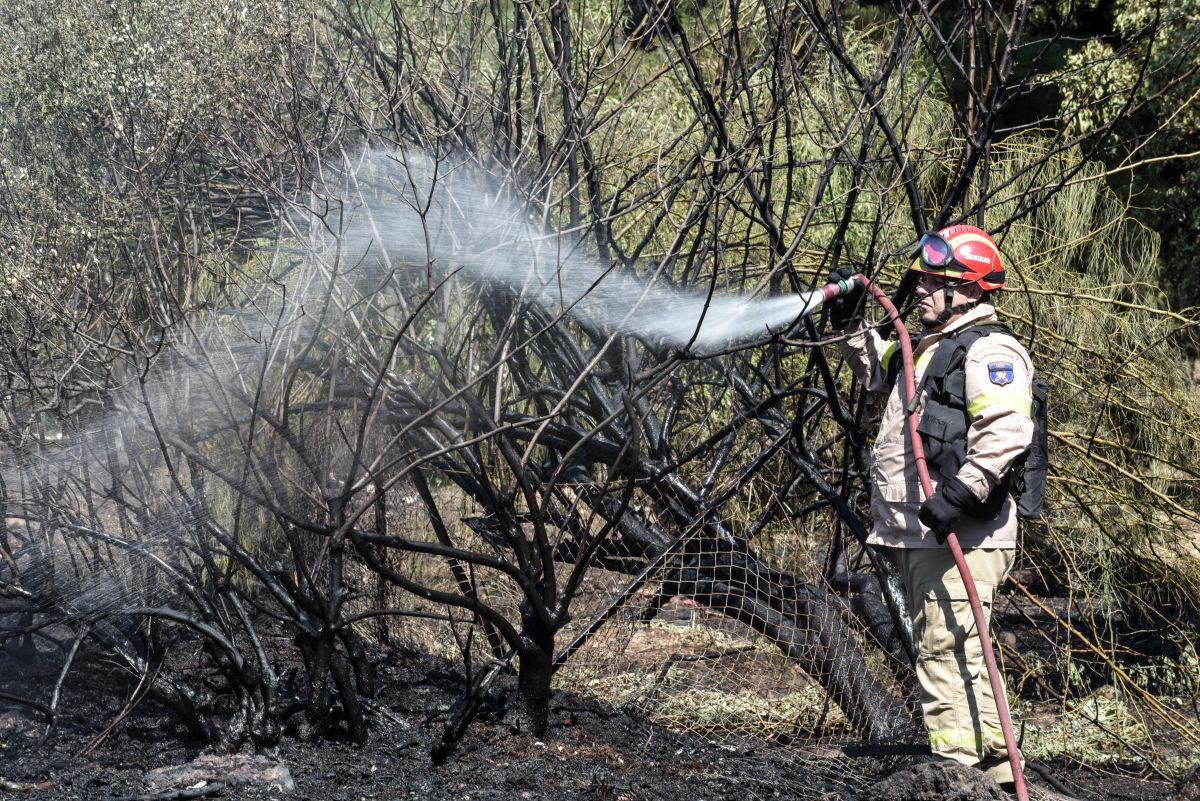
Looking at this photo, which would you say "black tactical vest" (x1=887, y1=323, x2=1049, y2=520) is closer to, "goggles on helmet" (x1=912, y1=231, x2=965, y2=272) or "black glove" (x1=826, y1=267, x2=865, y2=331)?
"goggles on helmet" (x1=912, y1=231, x2=965, y2=272)

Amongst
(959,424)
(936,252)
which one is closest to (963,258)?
(936,252)

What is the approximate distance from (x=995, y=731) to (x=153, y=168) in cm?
392

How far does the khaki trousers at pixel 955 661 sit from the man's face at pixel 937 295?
81cm

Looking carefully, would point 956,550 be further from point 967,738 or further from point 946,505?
point 967,738

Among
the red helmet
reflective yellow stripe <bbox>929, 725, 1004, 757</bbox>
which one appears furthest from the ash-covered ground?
the red helmet

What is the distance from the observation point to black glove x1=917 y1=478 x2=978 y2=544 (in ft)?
10.4

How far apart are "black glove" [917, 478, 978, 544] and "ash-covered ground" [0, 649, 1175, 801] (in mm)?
1236

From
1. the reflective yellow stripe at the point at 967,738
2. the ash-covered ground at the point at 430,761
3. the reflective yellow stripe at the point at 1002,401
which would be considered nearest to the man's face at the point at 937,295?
the reflective yellow stripe at the point at 1002,401

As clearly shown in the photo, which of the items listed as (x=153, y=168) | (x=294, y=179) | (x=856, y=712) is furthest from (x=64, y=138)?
(x=856, y=712)

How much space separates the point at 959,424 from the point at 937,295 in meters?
0.48

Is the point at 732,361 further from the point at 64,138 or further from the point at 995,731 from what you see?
the point at 64,138

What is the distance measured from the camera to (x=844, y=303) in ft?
12.5

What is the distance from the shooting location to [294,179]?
456 centimetres

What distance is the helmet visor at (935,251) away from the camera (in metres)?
3.48
